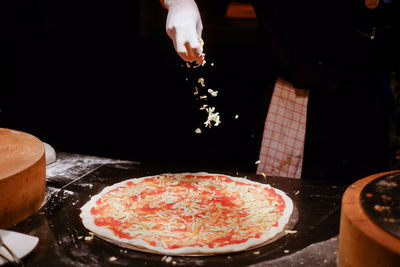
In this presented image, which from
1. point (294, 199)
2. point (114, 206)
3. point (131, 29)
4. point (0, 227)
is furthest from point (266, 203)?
point (131, 29)

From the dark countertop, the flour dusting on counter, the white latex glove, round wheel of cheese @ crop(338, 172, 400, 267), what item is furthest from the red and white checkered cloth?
round wheel of cheese @ crop(338, 172, 400, 267)

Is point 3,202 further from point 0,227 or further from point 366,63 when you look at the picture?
point 366,63

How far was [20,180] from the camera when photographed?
1.84m

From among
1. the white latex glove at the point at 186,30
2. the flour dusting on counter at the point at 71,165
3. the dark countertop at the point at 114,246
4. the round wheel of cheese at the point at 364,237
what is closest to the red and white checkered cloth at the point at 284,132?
the dark countertop at the point at 114,246

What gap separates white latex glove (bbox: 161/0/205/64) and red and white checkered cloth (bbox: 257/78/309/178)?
80 cm

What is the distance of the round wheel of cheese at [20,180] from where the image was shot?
1.79m

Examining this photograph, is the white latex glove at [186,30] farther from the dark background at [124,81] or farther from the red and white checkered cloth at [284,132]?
the dark background at [124,81]

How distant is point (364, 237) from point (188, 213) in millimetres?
939

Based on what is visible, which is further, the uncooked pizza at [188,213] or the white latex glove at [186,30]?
the white latex glove at [186,30]

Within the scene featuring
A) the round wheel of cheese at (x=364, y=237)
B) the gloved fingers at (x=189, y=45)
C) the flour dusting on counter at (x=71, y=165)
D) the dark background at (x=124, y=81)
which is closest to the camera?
the round wheel of cheese at (x=364, y=237)

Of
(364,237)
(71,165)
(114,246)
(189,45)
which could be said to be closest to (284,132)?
(189,45)

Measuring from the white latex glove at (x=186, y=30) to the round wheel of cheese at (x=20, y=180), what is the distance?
90cm

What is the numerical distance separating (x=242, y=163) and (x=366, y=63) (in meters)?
1.74

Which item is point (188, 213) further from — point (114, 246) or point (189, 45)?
point (189, 45)
